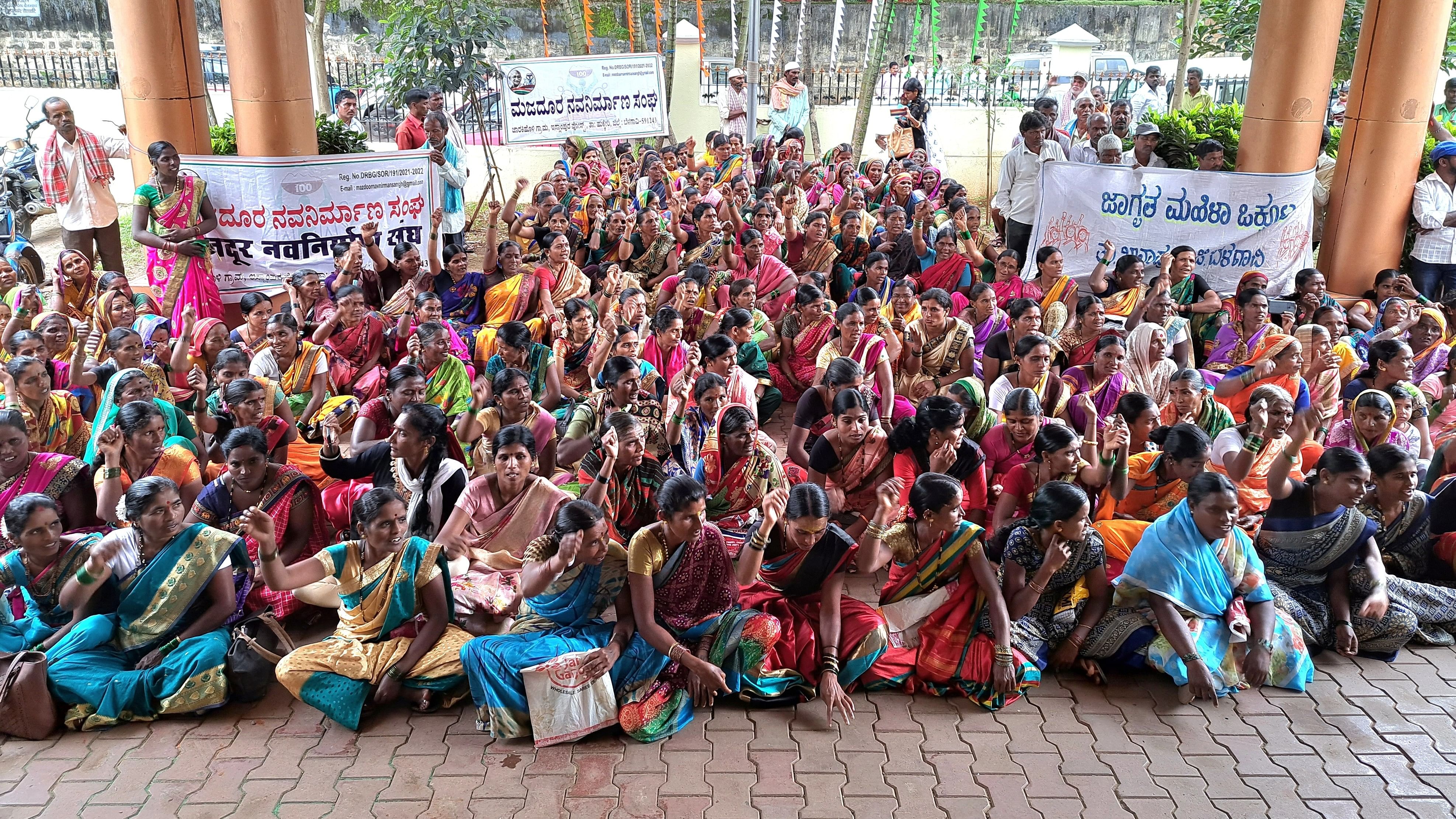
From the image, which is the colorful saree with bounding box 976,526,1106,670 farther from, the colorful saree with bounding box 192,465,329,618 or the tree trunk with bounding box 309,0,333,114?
the tree trunk with bounding box 309,0,333,114

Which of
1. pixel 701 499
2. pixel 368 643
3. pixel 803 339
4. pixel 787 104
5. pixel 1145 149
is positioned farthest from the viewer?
pixel 787 104

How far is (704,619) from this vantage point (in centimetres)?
383

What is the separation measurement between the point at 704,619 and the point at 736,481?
3.11ft

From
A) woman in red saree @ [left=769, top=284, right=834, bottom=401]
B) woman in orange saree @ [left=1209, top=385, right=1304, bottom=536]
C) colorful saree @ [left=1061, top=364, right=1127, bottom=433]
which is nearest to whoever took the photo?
woman in orange saree @ [left=1209, top=385, right=1304, bottom=536]

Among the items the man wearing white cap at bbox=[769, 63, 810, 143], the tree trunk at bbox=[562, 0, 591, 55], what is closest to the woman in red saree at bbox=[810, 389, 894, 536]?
the man wearing white cap at bbox=[769, 63, 810, 143]

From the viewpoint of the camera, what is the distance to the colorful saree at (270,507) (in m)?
4.25

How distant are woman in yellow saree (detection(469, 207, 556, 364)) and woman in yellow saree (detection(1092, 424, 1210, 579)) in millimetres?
3413

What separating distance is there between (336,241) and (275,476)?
339cm

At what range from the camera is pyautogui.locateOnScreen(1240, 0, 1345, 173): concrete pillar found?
24.5 feet

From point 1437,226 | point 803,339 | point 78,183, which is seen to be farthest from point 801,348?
point 78,183

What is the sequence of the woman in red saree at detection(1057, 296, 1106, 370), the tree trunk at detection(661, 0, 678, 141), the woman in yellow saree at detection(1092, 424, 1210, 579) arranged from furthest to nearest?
the tree trunk at detection(661, 0, 678, 141), the woman in red saree at detection(1057, 296, 1106, 370), the woman in yellow saree at detection(1092, 424, 1210, 579)

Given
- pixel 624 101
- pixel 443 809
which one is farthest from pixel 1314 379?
pixel 624 101

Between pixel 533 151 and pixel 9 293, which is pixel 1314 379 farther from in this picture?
pixel 533 151

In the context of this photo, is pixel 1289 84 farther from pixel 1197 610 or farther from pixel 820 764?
pixel 820 764
